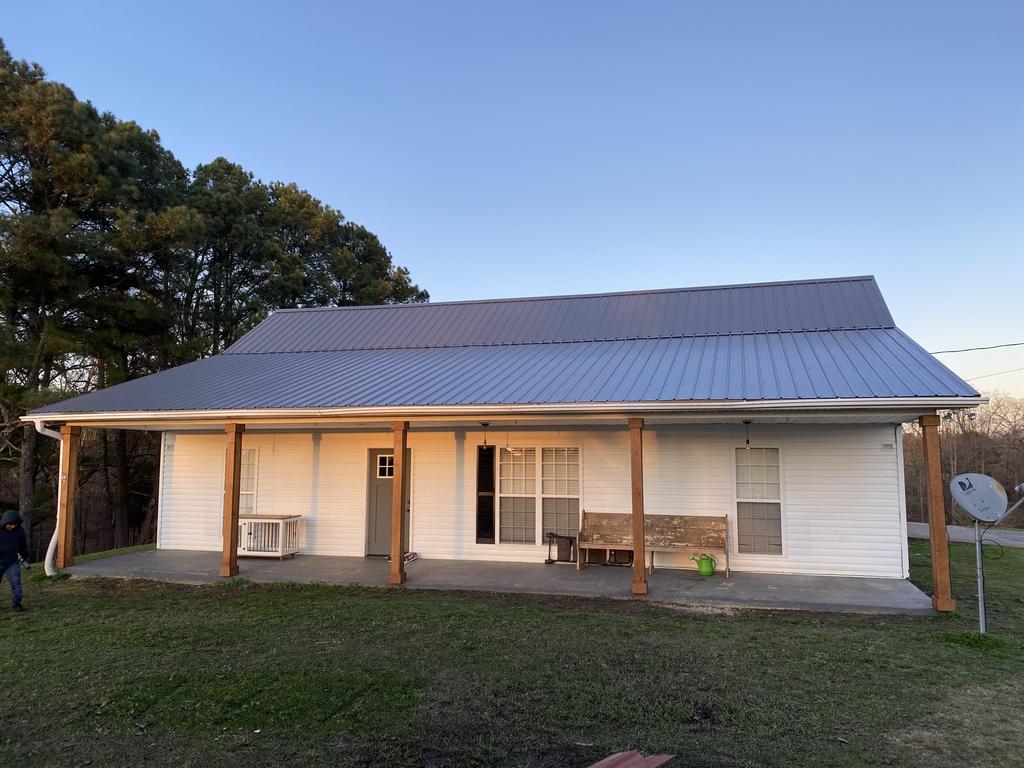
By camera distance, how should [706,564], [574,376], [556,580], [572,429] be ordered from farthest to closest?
[572,429], [574,376], [706,564], [556,580]

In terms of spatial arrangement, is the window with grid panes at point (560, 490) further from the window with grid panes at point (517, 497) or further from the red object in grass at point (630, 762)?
the red object in grass at point (630, 762)

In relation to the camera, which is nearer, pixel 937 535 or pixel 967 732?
pixel 967 732

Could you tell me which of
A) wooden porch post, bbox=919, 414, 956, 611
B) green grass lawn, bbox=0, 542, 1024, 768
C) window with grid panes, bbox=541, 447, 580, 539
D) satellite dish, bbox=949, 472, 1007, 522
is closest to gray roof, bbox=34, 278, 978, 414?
wooden porch post, bbox=919, 414, 956, 611

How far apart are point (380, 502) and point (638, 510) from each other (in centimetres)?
525

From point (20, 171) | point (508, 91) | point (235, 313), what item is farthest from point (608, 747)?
point (235, 313)

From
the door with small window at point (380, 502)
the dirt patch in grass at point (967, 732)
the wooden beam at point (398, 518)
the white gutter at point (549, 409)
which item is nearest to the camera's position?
the dirt patch in grass at point (967, 732)

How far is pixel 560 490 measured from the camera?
1070cm

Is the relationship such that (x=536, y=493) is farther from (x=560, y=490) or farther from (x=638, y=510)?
(x=638, y=510)

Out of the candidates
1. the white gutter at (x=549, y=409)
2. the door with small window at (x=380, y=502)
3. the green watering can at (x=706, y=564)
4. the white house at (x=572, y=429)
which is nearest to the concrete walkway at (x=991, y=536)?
the white house at (x=572, y=429)

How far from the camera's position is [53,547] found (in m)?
10.1

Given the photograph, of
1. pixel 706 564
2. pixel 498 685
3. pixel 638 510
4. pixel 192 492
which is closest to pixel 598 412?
pixel 638 510

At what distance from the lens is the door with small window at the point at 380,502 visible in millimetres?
11352

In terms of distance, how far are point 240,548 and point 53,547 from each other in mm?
2789

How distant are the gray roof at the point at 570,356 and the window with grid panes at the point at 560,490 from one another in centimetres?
157
